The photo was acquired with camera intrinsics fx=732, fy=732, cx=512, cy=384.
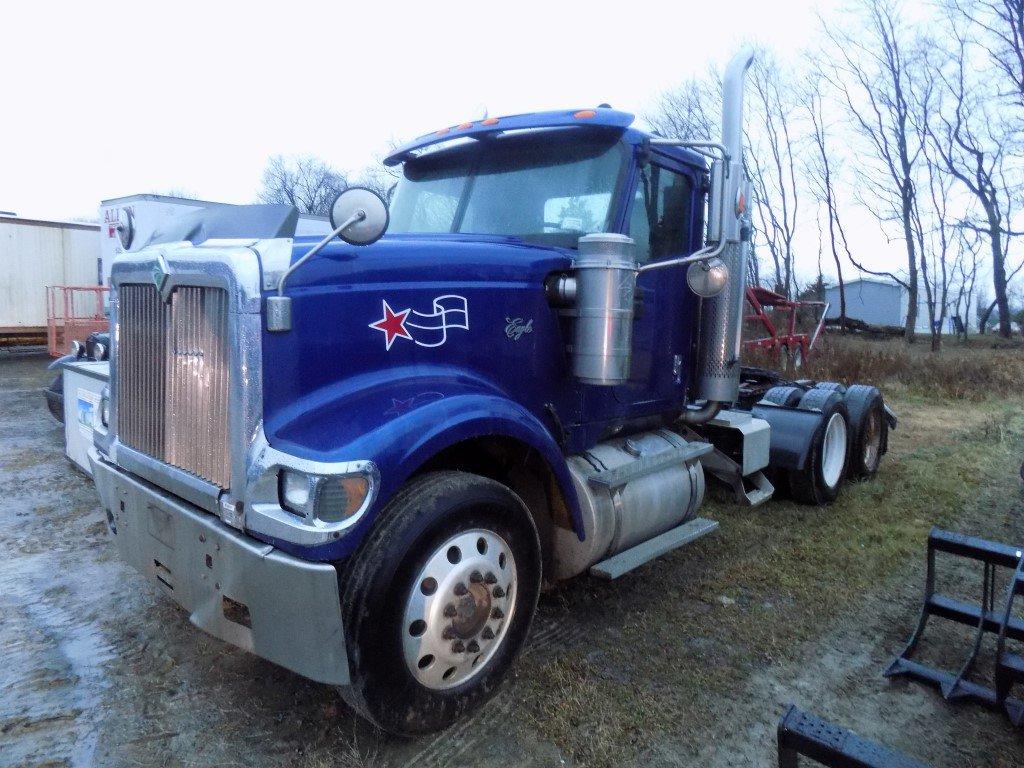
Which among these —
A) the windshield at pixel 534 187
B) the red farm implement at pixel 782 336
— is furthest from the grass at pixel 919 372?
the windshield at pixel 534 187

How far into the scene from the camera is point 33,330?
1809cm

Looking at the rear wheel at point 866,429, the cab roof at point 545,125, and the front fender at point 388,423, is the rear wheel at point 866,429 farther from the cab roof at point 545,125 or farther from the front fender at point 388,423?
the front fender at point 388,423

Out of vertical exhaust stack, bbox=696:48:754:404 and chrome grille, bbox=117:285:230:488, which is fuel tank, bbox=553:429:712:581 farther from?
chrome grille, bbox=117:285:230:488

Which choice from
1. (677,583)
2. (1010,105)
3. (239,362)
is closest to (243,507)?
(239,362)

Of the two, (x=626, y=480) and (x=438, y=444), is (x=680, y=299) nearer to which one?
(x=626, y=480)

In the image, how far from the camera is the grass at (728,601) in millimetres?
3031

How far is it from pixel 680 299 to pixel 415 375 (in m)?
2.20

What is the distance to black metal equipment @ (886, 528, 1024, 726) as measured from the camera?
3035 mm

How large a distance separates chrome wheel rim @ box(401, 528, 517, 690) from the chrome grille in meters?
0.84

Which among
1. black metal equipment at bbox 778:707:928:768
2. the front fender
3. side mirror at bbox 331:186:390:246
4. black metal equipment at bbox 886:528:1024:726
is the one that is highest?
side mirror at bbox 331:186:390:246

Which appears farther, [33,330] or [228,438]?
[33,330]

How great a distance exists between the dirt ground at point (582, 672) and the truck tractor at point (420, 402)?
36 cm

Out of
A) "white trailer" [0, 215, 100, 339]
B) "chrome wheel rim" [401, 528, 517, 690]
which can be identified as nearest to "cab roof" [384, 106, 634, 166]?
"chrome wheel rim" [401, 528, 517, 690]

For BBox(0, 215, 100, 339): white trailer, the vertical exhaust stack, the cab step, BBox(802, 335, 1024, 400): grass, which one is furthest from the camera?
BBox(0, 215, 100, 339): white trailer
